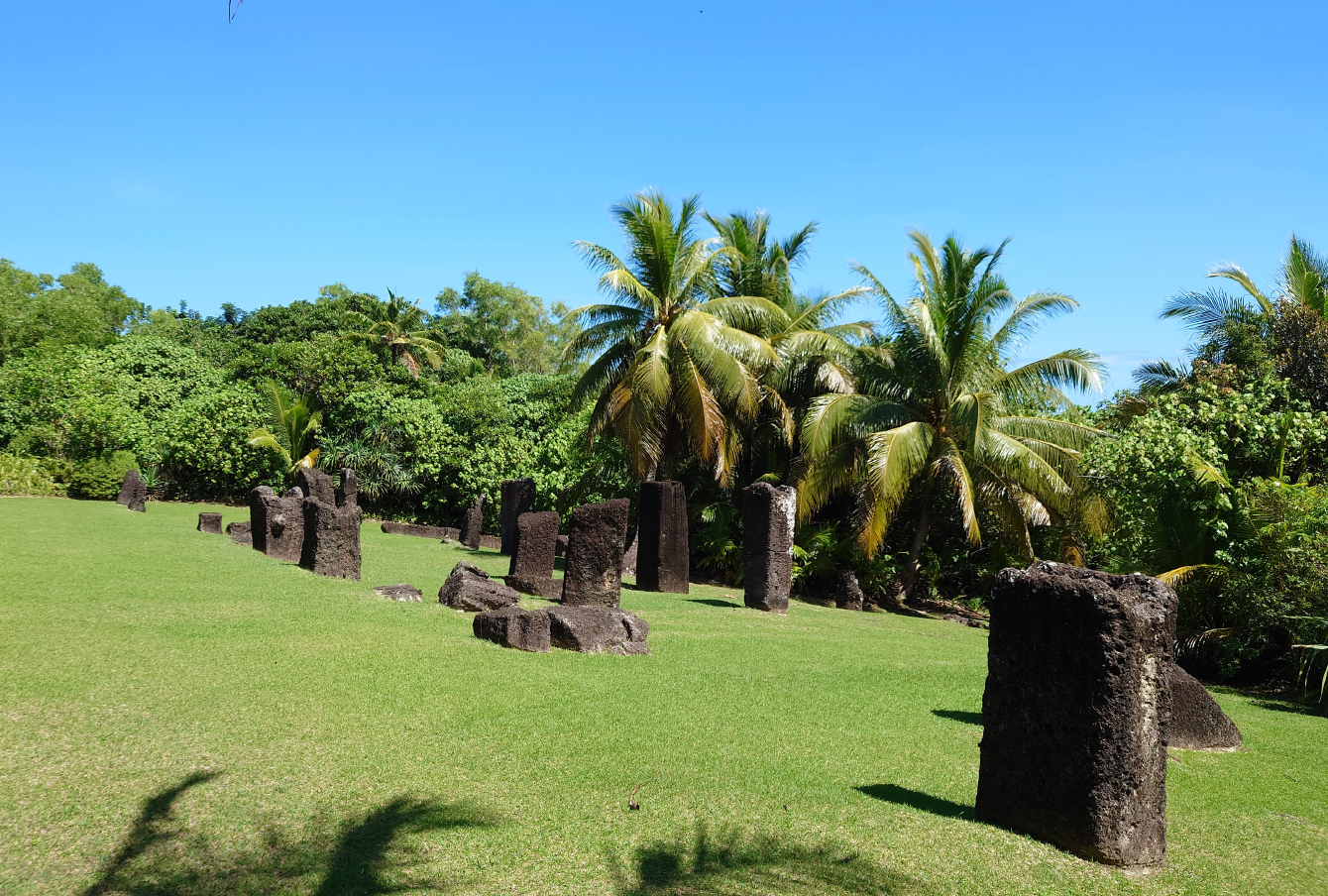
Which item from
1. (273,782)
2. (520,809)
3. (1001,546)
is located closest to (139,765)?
(273,782)

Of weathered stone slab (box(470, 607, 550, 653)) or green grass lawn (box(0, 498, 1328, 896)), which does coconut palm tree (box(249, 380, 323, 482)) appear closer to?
green grass lawn (box(0, 498, 1328, 896))

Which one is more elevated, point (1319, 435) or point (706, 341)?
point (706, 341)

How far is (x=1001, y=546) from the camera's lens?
1850 centimetres

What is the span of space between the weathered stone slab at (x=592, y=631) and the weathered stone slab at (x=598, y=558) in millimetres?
2301

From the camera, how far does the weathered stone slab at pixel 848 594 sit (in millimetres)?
17380

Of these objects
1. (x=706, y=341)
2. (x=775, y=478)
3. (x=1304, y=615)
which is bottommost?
(x=1304, y=615)

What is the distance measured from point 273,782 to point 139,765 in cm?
74

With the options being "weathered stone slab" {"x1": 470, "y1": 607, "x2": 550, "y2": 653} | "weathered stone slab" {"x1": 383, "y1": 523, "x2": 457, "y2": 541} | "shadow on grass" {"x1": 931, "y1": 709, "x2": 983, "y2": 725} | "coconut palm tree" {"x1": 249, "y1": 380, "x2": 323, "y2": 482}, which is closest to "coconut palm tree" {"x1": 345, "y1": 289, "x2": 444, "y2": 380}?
"coconut palm tree" {"x1": 249, "y1": 380, "x2": 323, "y2": 482}

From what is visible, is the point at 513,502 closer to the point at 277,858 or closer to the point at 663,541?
the point at 663,541

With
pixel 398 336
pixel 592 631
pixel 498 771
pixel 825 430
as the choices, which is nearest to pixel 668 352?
pixel 825 430

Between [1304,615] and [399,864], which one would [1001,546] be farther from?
[399,864]

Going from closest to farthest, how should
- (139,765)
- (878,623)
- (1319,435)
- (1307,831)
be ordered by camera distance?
(139,765)
(1307,831)
(1319,435)
(878,623)

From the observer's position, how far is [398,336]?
3688 centimetres

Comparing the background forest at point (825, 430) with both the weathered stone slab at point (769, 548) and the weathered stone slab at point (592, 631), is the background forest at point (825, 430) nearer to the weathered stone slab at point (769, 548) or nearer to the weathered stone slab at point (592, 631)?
the weathered stone slab at point (769, 548)
